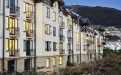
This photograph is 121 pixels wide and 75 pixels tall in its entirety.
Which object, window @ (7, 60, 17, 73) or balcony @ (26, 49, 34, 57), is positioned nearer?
window @ (7, 60, 17, 73)

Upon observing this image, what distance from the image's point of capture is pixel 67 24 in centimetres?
5078

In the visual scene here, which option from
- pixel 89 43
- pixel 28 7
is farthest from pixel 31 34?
pixel 89 43

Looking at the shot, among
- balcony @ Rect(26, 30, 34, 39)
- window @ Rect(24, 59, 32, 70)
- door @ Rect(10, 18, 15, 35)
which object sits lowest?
window @ Rect(24, 59, 32, 70)

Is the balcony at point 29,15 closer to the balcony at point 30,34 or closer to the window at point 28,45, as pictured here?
the balcony at point 30,34

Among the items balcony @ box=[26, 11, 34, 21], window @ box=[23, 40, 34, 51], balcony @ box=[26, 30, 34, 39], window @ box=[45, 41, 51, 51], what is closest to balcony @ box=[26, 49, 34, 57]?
window @ box=[23, 40, 34, 51]

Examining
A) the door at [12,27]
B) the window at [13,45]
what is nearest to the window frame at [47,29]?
the window at [13,45]

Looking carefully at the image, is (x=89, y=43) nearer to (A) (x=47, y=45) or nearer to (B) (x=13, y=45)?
(A) (x=47, y=45)

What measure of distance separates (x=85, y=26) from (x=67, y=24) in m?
13.9

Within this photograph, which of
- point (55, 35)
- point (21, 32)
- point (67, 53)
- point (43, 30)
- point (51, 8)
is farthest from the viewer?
point (67, 53)

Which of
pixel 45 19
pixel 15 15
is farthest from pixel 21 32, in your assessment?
pixel 45 19

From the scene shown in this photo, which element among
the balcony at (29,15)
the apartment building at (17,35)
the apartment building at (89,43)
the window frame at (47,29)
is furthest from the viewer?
the apartment building at (89,43)

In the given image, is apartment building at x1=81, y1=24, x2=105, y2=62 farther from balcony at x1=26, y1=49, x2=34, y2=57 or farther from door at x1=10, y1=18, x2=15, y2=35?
door at x1=10, y1=18, x2=15, y2=35

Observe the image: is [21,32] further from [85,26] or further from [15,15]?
[85,26]

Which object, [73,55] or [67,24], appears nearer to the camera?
[67,24]
